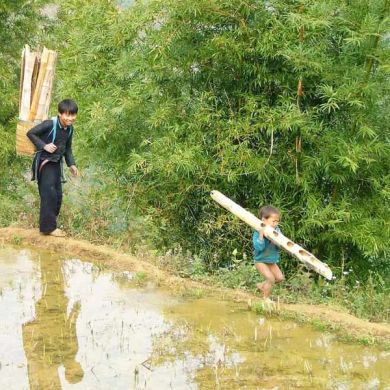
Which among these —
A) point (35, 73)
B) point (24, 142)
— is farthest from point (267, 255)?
point (35, 73)

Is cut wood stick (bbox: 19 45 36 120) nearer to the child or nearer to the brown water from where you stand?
the brown water

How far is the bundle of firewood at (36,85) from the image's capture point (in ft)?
27.9

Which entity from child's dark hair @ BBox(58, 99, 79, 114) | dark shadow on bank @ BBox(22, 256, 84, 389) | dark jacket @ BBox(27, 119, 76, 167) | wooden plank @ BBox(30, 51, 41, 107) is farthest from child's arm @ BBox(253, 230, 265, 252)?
wooden plank @ BBox(30, 51, 41, 107)

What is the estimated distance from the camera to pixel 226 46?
874 cm

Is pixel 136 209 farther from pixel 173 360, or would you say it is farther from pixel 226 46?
pixel 173 360

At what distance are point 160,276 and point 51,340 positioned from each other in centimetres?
200

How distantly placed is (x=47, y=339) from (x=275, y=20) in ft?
16.3

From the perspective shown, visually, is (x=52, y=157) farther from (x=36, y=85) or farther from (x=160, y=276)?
(x=160, y=276)

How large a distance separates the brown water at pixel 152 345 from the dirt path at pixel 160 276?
204mm

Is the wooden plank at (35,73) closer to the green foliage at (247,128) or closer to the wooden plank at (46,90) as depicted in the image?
the wooden plank at (46,90)

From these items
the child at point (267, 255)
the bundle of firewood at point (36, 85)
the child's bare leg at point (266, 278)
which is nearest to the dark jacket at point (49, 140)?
the bundle of firewood at point (36, 85)

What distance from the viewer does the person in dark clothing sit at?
311 inches

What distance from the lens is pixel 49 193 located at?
8.31 m

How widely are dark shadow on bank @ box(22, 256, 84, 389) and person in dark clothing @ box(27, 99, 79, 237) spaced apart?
4.90 ft
